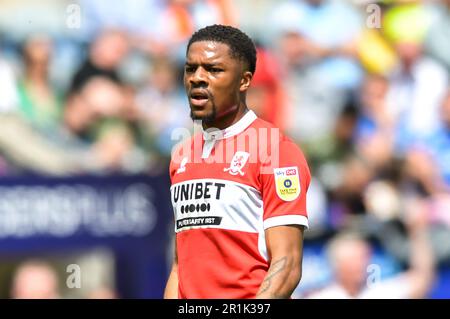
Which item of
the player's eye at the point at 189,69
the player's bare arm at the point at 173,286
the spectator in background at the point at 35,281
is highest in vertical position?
the player's eye at the point at 189,69

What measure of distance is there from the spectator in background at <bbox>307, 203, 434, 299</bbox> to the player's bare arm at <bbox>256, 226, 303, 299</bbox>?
4.21 meters

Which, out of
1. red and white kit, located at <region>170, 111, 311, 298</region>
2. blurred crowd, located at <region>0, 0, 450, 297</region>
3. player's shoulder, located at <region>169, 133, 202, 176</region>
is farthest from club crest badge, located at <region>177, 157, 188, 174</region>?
blurred crowd, located at <region>0, 0, 450, 297</region>

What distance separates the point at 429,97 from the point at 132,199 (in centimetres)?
288

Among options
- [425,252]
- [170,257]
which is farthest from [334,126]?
[170,257]

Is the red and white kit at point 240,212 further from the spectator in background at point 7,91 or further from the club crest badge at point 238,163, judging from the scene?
the spectator in background at point 7,91

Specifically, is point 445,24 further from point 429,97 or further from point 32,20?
point 32,20

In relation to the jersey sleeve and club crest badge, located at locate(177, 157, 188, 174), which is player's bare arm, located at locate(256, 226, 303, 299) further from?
club crest badge, located at locate(177, 157, 188, 174)

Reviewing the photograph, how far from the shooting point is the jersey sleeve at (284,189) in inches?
165

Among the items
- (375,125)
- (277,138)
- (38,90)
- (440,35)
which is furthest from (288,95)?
(277,138)

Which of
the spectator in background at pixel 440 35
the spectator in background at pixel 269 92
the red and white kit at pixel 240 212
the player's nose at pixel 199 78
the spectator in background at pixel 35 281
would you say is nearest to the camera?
the red and white kit at pixel 240 212

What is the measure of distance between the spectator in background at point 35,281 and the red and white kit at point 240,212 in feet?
12.1

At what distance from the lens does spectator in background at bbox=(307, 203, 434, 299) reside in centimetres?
838

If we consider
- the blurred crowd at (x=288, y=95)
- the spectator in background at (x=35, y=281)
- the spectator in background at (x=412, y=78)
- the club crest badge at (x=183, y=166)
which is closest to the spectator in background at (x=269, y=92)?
the blurred crowd at (x=288, y=95)

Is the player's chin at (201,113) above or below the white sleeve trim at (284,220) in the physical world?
above
